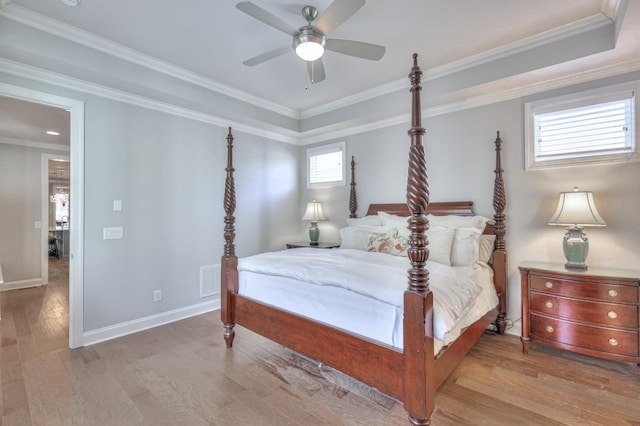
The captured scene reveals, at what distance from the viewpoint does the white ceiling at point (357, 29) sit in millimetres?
2193

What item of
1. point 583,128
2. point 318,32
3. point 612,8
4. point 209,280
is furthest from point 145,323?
point 612,8

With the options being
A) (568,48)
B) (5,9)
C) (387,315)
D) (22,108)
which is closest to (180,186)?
(5,9)

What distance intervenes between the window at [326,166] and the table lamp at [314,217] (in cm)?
43

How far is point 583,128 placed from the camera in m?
2.71

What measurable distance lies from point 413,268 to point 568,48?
250 cm

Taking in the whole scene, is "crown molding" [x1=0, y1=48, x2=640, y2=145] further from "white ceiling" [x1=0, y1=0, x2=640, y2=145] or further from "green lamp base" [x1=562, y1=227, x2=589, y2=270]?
"green lamp base" [x1=562, y1=227, x2=589, y2=270]

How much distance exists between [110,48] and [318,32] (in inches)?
79.1

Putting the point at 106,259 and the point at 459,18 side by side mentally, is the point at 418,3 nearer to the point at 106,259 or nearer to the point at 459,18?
the point at 459,18

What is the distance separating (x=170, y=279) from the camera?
348 centimetres

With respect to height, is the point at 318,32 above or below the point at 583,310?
above

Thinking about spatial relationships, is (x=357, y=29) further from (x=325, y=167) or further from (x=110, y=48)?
(x=325, y=167)

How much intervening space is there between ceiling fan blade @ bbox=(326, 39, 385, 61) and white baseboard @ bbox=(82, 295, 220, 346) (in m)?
3.32

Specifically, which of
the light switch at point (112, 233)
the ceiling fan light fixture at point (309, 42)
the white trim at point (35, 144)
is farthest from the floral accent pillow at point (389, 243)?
the white trim at point (35, 144)

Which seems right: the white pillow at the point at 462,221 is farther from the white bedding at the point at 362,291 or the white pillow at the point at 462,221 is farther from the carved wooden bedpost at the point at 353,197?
the carved wooden bedpost at the point at 353,197
